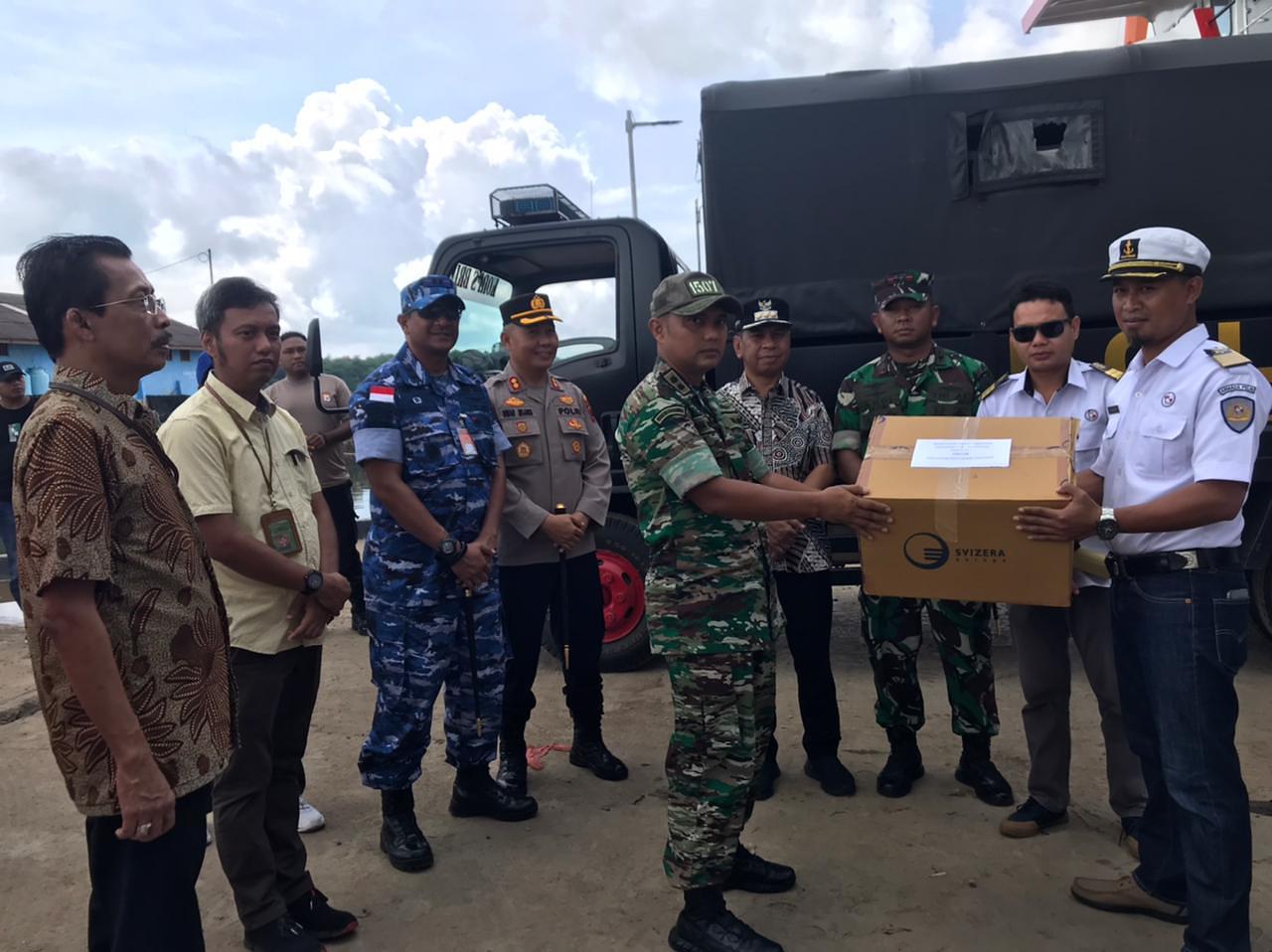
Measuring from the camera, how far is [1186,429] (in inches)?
74.9

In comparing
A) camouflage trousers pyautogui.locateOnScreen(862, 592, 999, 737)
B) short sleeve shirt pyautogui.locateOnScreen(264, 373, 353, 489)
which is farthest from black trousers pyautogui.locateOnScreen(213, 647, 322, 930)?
short sleeve shirt pyautogui.locateOnScreen(264, 373, 353, 489)

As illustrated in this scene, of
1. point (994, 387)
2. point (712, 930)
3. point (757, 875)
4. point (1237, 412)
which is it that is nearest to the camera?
point (1237, 412)

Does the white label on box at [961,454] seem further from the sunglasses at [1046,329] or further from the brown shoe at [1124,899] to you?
the brown shoe at [1124,899]

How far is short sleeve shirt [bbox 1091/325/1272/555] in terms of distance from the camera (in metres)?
1.83

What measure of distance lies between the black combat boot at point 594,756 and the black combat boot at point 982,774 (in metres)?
1.19

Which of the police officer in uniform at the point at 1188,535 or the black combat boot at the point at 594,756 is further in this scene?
the black combat boot at the point at 594,756

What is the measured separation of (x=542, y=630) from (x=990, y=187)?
8.35ft

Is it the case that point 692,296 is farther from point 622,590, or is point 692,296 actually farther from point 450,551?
point 622,590

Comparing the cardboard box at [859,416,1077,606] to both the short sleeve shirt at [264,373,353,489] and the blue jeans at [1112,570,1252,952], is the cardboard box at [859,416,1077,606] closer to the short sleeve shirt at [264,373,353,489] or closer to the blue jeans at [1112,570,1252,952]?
the blue jeans at [1112,570,1252,952]

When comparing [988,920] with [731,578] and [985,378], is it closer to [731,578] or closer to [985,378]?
[731,578]

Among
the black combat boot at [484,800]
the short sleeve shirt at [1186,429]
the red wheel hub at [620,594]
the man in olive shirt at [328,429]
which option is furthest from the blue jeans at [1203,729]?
the man in olive shirt at [328,429]

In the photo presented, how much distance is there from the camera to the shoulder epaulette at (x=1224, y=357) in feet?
6.16

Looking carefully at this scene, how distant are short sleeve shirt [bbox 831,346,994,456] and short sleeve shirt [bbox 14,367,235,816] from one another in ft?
6.95

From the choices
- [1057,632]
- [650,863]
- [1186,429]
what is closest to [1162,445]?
[1186,429]
